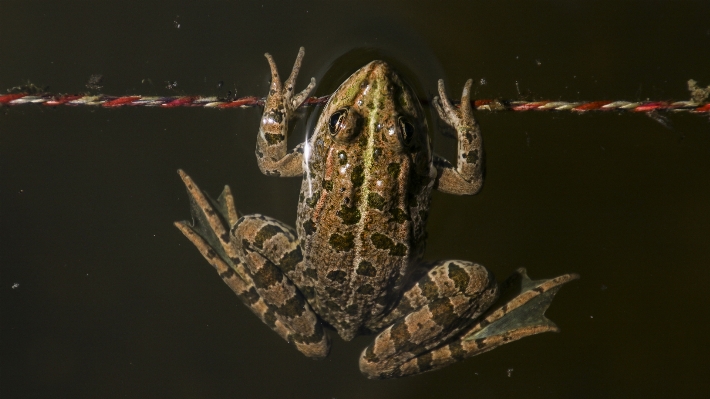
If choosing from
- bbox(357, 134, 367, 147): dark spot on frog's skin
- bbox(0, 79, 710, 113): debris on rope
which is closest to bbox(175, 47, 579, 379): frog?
bbox(357, 134, 367, 147): dark spot on frog's skin

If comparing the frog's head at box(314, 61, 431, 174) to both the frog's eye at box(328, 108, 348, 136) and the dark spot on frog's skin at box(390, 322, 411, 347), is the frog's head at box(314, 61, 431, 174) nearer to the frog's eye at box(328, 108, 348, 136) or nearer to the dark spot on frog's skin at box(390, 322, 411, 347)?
the frog's eye at box(328, 108, 348, 136)

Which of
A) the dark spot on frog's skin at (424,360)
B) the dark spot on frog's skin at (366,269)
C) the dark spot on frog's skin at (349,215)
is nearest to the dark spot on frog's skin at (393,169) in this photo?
the dark spot on frog's skin at (349,215)

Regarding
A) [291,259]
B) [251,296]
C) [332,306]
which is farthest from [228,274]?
[332,306]

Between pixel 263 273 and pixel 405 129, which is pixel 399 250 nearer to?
pixel 405 129

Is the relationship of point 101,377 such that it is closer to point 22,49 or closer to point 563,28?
point 22,49

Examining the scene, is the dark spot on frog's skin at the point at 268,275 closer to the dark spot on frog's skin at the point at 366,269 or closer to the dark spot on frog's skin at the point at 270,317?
the dark spot on frog's skin at the point at 270,317
